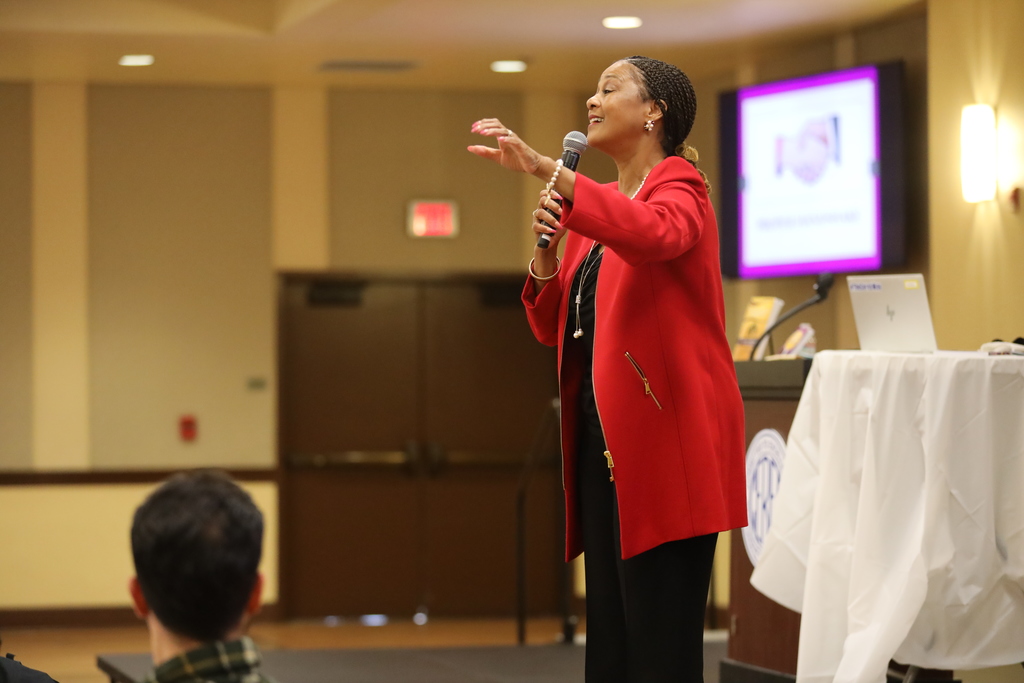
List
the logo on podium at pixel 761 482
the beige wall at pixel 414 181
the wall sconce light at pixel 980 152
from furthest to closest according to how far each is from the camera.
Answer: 1. the beige wall at pixel 414 181
2. the wall sconce light at pixel 980 152
3. the logo on podium at pixel 761 482

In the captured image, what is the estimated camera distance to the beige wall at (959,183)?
4191 millimetres

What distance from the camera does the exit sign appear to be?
6.43 meters

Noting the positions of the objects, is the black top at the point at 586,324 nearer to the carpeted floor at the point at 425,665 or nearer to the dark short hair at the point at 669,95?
the dark short hair at the point at 669,95

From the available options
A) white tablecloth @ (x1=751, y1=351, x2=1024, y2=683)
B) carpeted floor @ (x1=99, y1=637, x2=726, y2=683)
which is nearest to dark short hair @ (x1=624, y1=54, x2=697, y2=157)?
white tablecloth @ (x1=751, y1=351, x2=1024, y2=683)

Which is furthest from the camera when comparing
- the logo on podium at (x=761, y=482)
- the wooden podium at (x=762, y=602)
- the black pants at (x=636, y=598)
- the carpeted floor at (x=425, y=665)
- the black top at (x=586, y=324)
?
the carpeted floor at (x=425, y=665)

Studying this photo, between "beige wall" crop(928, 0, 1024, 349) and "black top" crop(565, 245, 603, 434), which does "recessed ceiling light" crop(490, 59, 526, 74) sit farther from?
"black top" crop(565, 245, 603, 434)

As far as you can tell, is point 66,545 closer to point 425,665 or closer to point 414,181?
point 414,181

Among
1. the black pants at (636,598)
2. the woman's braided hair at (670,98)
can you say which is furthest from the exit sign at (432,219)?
the black pants at (636,598)

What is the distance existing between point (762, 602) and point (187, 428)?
3.99 meters

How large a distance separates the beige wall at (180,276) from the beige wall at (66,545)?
0.87 feet

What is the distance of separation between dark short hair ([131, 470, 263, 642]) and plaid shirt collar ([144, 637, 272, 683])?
22 mm

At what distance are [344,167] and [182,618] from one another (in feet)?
18.1

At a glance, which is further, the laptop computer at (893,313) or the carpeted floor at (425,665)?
the carpeted floor at (425,665)

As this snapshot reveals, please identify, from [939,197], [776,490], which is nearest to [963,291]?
[939,197]
